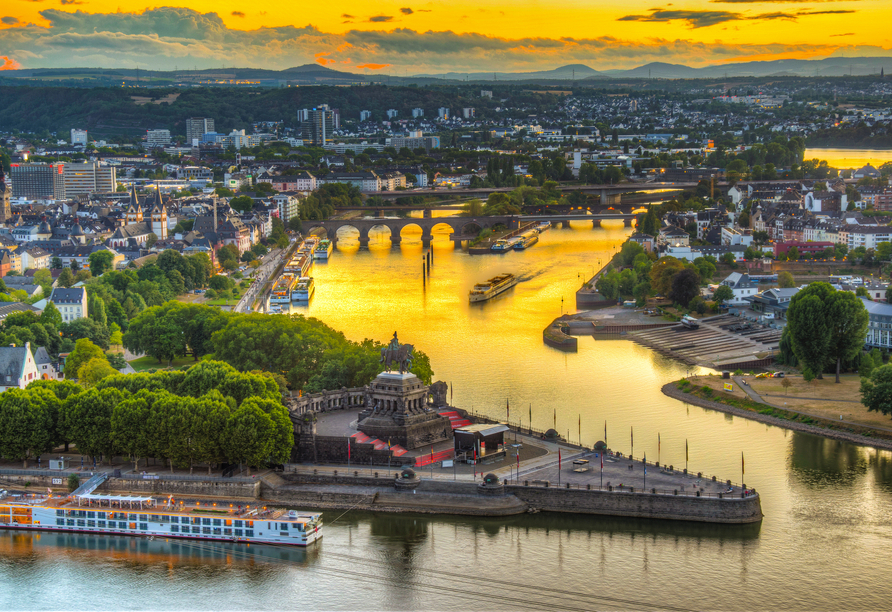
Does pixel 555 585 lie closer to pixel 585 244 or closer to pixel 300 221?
pixel 585 244

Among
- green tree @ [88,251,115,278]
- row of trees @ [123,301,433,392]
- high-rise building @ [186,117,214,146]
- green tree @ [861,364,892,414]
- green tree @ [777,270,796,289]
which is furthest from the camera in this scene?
high-rise building @ [186,117,214,146]

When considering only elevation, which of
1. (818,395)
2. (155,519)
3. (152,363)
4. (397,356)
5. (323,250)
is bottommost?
(155,519)

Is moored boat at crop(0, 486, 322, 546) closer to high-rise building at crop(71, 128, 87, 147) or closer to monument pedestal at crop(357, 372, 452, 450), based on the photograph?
monument pedestal at crop(357, 372, 452, 450)

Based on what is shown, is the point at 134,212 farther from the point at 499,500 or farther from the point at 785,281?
the point at 499,500

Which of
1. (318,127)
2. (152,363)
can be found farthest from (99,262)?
(318,127)

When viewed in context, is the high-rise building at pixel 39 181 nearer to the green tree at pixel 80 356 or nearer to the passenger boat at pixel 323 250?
the passenger boat at pixel 323 250

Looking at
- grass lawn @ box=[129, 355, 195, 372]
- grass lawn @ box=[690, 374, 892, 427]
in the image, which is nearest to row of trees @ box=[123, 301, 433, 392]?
grass lawn @ box=[129, 355, 195, 372]

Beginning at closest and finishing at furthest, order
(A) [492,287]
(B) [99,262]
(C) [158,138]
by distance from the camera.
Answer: (A) [492,287]
(B) [99,262]
(C) [158,138]
